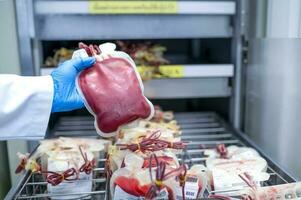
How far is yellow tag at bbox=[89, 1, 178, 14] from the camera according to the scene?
46.4 inches

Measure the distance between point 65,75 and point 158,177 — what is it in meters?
0.33

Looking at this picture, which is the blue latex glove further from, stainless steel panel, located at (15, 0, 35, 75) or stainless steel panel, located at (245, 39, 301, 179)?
stainless steel panel, located at (245, 39, 301, 179)

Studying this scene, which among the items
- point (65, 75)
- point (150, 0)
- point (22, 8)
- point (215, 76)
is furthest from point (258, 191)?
point (22, 8)

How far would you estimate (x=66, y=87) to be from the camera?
2.57 ft

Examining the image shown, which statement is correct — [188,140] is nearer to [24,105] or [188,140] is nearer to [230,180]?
[230,180]

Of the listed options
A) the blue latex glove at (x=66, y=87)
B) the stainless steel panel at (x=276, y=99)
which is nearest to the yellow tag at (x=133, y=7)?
the stainless steel panel at (x=276, y=99)

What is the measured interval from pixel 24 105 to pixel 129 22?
60 cm

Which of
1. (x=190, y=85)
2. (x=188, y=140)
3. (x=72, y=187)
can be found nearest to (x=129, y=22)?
(x=190, y=85)

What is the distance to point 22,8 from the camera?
1106 mm

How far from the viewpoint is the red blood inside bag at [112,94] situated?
2.31ft

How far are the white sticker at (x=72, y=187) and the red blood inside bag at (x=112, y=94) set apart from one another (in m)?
0.20

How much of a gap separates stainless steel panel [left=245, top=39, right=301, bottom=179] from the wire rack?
7 cm

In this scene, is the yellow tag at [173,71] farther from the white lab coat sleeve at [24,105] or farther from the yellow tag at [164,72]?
the white lab coat sleeve at [24,105]

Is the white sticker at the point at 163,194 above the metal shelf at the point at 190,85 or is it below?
below
